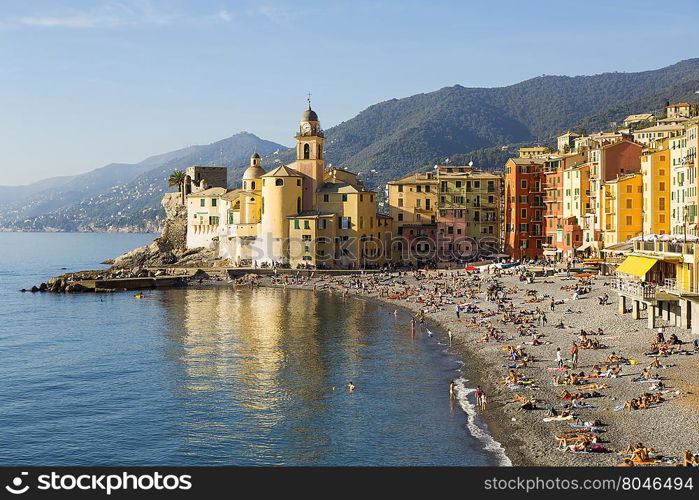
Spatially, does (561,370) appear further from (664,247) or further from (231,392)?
(231,392)

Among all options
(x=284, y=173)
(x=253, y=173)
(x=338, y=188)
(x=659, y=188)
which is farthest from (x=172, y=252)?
(x=659, y=188)

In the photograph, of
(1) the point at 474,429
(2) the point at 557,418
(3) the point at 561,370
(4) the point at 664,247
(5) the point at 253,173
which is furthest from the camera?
(5) the point at 253,173

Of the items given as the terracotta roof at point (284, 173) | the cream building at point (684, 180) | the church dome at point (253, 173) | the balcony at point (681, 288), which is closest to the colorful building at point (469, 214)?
the terracotta roof at point (284, 173)

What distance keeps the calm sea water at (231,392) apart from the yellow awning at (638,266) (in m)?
13.5

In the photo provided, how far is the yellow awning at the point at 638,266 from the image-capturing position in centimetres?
5166

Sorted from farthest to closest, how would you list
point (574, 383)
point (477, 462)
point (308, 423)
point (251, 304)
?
point (251, 304), point (574, 383), point (308, 423), point (477, 462)

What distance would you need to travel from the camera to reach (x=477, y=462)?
103 feet

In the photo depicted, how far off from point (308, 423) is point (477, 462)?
923cm

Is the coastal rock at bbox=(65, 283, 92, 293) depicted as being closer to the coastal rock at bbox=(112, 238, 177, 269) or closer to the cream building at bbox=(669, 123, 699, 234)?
the coastal rock at bbox=(112, 238, 177, 269)

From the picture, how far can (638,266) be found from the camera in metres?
53.4

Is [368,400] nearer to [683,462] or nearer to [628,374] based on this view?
[628,374]

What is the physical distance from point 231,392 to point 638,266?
2837 centimetres

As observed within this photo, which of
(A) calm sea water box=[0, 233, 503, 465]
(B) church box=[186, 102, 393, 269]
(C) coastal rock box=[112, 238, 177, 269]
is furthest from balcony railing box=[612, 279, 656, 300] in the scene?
(C) coastal rock box=[112, 238, 177, 269]

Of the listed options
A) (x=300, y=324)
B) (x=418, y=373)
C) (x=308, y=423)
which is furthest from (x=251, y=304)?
(x=308, y=423)
